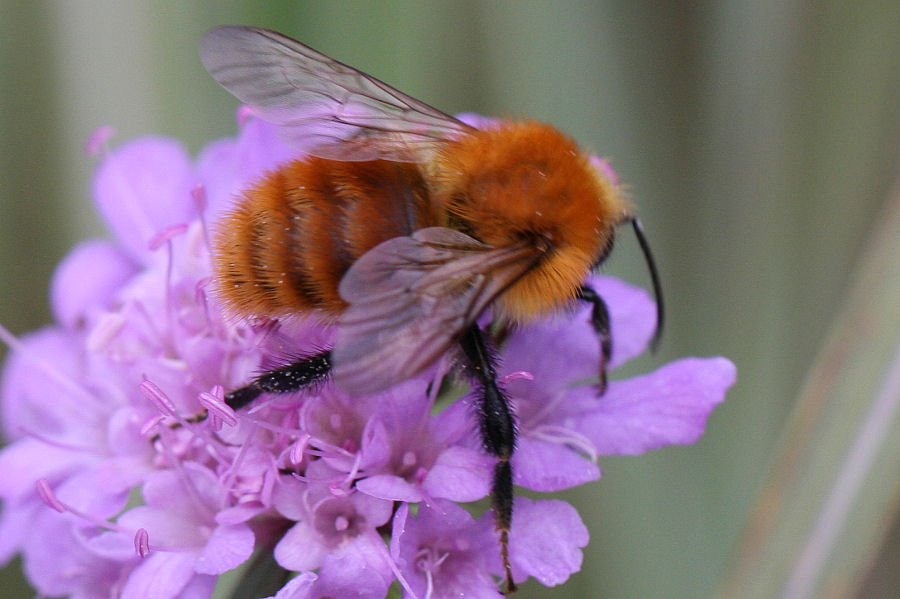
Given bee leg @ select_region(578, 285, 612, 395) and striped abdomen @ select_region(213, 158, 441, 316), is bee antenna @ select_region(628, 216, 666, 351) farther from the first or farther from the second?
striped abdomen @ select_region(213, 158, 441, 316)

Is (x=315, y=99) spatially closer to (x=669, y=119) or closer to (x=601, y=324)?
(x=601, y=324)

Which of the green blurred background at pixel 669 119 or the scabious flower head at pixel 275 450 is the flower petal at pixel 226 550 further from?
the green blurred background at pixel 669 119

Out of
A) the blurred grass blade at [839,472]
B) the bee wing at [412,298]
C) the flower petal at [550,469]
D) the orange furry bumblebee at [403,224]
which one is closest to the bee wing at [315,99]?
the orange furry bumblebee at [403,224]

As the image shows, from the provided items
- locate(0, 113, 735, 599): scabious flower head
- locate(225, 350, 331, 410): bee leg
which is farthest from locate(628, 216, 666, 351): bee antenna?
locate(225, 350, 331, 410): bee leg

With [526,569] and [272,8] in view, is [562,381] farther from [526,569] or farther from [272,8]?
[272,8]

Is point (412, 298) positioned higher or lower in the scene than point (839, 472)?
higher

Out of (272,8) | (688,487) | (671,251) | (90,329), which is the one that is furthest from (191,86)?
(688,487)

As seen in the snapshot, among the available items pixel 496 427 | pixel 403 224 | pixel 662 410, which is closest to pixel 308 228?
pixel 403 224
